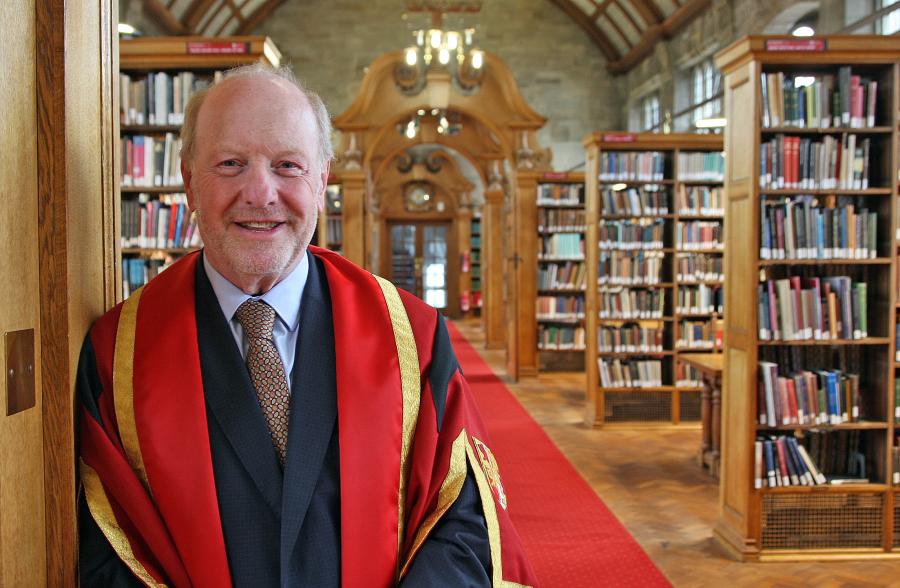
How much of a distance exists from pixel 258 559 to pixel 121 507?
259 mm

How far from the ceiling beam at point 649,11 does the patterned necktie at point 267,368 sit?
55.2 feet

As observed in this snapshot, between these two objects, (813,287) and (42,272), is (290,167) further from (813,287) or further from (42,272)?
(813,287)

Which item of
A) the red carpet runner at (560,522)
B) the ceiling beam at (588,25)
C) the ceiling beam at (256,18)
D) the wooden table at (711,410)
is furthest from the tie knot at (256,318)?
the ceiling beam at (588,25)

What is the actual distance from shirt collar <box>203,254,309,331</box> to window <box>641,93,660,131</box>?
1715 centimetres

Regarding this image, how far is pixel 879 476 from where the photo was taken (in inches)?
191

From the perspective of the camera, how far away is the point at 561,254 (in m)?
11.7

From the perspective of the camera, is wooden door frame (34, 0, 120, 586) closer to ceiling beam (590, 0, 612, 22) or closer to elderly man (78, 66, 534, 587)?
elderly man (78, 66, 534, 587)

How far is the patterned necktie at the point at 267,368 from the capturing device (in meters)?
1.65

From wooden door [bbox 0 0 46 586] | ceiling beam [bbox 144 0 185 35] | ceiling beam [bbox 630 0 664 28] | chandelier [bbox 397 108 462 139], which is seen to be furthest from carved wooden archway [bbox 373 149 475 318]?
wooden door [bbox 0 0 46 586]

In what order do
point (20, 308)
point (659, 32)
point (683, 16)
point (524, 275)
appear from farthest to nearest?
point (659, 32) < point (683, 16) < point (524, 275) < point (20, 308)

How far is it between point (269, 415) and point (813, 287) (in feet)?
Answer: 12.9

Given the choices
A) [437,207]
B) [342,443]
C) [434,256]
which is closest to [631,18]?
[437,207]

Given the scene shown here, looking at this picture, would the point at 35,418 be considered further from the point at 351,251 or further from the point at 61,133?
the point at 351,251

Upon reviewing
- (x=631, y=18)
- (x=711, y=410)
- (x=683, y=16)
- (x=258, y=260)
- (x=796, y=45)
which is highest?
(x=631, y=18)
